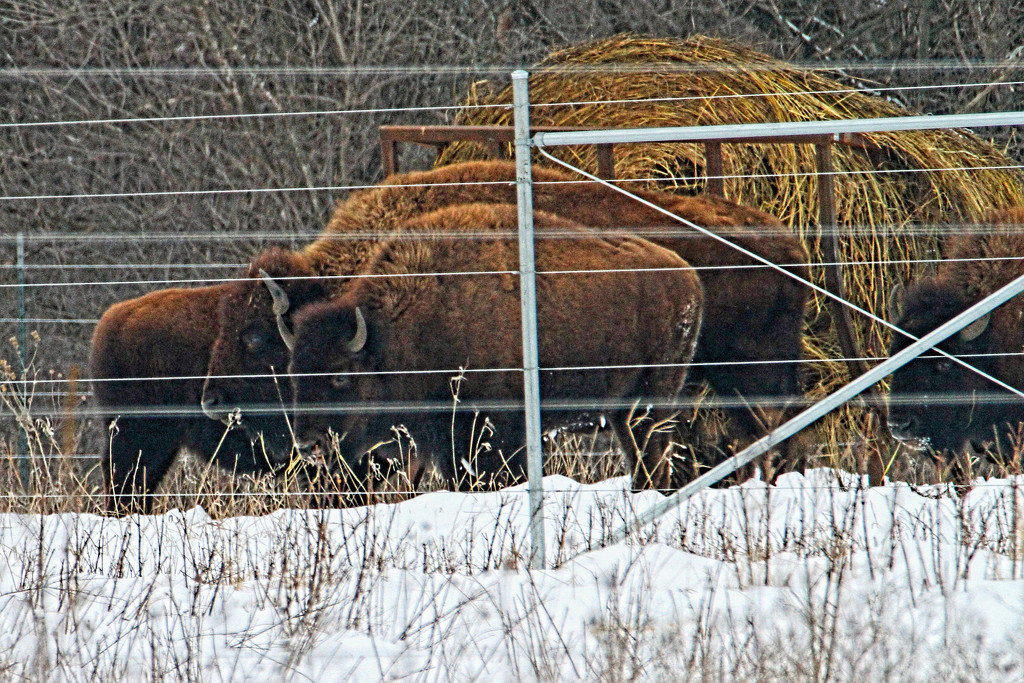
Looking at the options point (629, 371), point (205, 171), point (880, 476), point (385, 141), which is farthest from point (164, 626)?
point (205, 171)

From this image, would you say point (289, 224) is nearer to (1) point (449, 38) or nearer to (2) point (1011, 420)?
(1) point (449, 38)

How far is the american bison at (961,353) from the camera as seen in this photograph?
22.6ft

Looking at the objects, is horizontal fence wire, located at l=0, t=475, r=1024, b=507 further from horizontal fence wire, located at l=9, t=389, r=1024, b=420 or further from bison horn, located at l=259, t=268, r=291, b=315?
bison horn, located at l=259, t=268, r=291, b=315

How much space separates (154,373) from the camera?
7914 millimetres

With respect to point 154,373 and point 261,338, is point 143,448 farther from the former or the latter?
point 261,338

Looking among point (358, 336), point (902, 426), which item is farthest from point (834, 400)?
point (358, 336)

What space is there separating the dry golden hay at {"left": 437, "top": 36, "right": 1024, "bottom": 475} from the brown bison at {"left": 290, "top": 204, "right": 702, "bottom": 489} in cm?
155

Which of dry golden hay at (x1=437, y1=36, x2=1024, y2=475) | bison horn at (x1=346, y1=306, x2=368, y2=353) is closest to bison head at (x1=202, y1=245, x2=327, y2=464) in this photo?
bison horn at (x1=346, y1=306, x2=368, y2=353)

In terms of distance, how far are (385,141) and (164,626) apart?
5.31 meters

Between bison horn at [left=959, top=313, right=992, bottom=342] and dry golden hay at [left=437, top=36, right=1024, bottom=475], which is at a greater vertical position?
dry golden hay at [left=437, top=36, right=1024, bottom=475]

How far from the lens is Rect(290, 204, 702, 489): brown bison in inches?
269

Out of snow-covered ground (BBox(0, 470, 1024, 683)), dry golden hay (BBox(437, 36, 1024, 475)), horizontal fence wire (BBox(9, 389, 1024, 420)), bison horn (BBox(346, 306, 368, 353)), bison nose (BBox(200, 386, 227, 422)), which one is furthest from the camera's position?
dry golden hay (BBox(437, 36, 1024, 475))

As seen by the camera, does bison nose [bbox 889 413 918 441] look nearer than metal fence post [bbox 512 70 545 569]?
No

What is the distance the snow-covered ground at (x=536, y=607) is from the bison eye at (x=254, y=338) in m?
3.10
